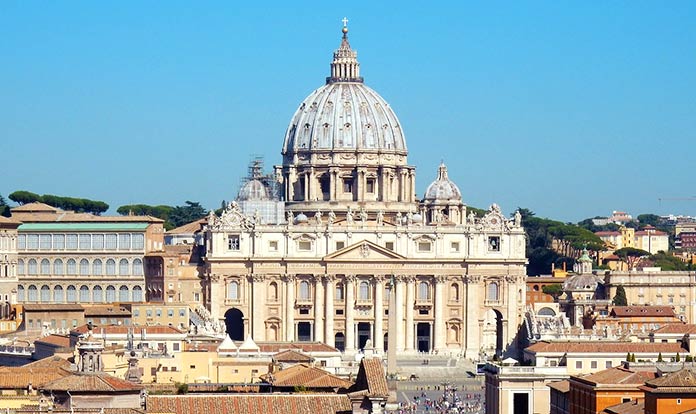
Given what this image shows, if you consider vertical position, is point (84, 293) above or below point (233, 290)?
below

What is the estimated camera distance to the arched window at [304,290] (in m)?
154

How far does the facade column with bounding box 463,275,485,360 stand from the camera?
152 m

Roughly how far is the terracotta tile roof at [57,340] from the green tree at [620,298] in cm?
5245

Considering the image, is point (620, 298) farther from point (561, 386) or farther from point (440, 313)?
point (561, 386)

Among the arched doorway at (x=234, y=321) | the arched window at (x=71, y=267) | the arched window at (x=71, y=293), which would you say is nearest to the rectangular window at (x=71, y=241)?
the arched window at (x=71, y=267)

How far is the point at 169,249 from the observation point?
154125 mm

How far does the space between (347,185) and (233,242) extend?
59.6 ft

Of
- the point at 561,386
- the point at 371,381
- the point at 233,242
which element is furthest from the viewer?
the point at 233,242

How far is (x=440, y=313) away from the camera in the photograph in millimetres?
153625

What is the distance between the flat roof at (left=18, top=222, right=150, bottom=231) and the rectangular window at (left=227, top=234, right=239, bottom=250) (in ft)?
19.3

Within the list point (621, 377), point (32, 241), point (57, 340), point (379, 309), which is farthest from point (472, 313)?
point (621, 377)

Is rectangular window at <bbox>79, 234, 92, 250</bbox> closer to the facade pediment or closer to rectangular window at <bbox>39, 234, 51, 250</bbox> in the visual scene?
rectangular window at <bbox>39, 234, 51, 250</bbox>

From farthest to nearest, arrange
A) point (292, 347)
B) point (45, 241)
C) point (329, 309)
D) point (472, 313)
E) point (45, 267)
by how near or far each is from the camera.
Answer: point (472, 313) → point (329, 309) → point (45, 241) → point (45, 267) → point (292, 347)

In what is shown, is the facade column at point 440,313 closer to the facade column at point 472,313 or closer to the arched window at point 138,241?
the facade column at point 472,313
